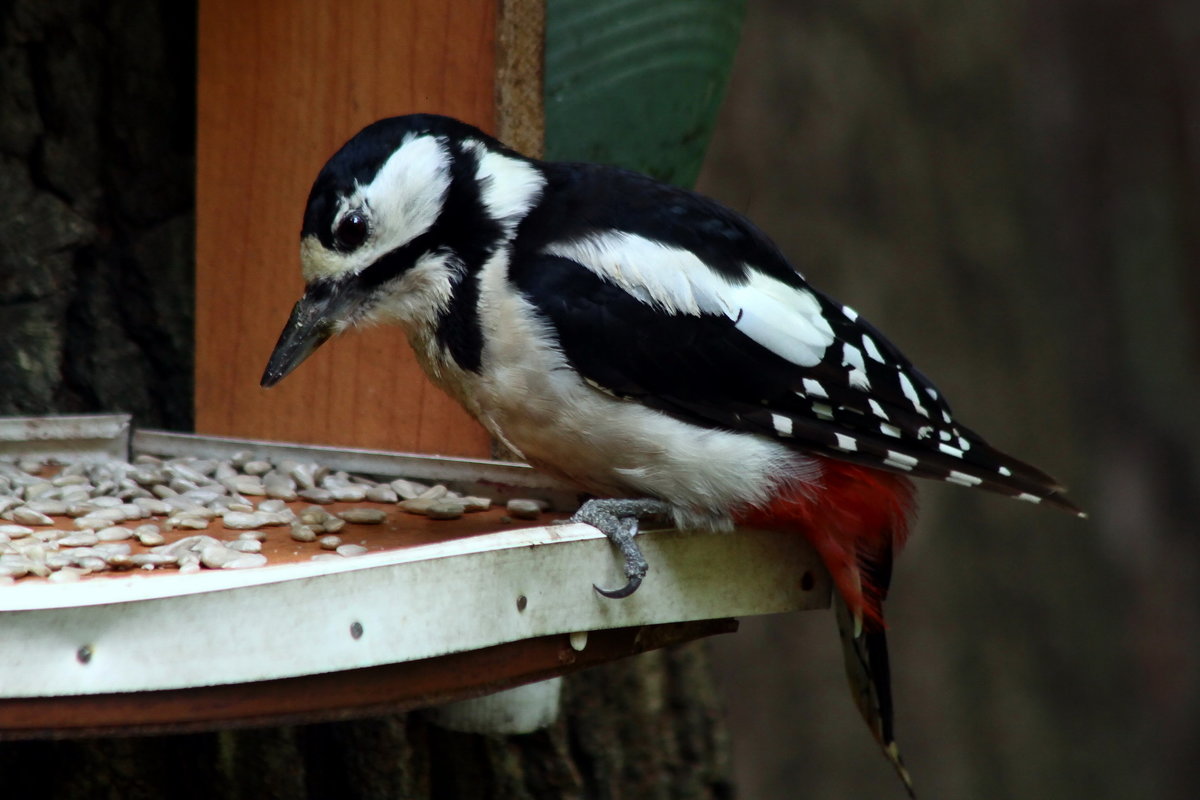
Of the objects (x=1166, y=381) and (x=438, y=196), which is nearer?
(x=438, y=196)

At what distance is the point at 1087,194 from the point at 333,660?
4209 millimetres

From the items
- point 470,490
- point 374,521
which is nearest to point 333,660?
point 374,521

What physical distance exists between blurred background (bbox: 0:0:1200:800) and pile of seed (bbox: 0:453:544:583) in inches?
84.1

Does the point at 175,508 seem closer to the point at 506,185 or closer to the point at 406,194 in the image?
the point at 406,194

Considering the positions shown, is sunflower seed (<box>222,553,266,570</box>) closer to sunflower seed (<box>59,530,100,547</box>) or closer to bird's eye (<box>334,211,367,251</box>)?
sunflower seed (<box>59,530,100,547</box>)

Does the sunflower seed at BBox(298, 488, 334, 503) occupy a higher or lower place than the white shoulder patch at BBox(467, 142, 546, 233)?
lower

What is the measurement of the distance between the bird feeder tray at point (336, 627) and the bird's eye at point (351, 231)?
43cm

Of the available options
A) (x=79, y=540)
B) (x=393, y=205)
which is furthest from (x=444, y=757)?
(x=393, y=205)

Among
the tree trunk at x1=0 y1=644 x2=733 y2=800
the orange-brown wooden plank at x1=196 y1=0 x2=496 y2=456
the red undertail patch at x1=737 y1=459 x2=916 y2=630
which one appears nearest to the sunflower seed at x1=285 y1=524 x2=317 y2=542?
the orange-brown wooden plank at x1=196 y1=0 x2=496 y2=456

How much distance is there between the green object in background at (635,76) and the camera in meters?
2.32

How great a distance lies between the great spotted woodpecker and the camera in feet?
6.64

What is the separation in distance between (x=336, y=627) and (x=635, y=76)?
48.2 inches

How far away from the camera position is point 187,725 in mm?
1452

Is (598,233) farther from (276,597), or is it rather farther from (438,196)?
(276,597)
